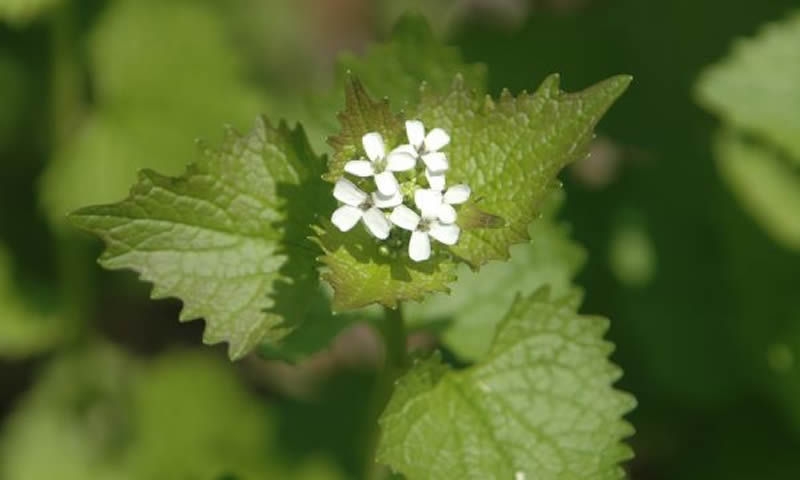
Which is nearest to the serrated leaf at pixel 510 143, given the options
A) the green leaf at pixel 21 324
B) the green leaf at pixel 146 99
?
the green leaf at pixel 146 99

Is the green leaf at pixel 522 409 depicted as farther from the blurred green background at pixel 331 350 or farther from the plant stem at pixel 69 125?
the plant stem at pixel 69 125

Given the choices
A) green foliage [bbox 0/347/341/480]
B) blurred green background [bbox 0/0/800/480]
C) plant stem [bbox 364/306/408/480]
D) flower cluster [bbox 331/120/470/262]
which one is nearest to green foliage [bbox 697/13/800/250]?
blurred green background [bbox 0/0/800/480]

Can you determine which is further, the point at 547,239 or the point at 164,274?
the point at 547,239

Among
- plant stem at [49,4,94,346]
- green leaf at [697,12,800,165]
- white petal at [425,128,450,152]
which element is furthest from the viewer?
plant stem at [49,4,94,346]

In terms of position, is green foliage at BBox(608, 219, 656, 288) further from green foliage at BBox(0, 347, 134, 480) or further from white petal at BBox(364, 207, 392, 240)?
white petal at BBox(364, 207, 392, 240)

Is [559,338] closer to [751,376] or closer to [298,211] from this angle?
[298,211]

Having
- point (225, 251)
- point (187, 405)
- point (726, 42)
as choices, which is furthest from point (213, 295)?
point (726, 42)
